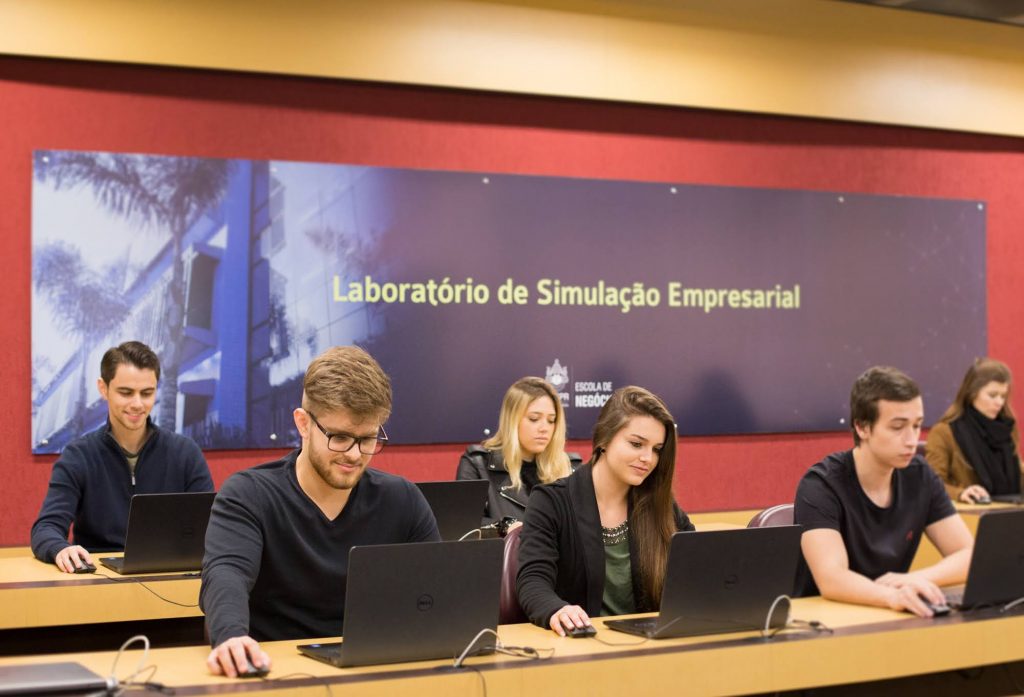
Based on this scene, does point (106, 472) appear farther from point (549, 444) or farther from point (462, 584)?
point (462, 584)

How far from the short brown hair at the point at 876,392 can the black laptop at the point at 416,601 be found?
60.9 inches

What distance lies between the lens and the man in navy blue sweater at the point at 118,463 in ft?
15.3

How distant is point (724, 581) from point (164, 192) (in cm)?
361

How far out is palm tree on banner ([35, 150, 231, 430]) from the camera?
5.45 meters

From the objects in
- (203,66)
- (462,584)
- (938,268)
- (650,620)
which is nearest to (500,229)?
(203,66)

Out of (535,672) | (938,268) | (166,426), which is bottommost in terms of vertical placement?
(535,672)

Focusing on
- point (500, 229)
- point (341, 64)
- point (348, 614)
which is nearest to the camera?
point (348, 614)

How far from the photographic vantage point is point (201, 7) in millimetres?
5566

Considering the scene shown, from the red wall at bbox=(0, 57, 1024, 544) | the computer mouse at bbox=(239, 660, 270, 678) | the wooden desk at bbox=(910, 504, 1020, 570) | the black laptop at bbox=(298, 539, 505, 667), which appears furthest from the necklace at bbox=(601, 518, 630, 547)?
the red wall at bbox=(0, 57, 1024, 544)

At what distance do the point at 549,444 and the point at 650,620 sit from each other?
2239mm

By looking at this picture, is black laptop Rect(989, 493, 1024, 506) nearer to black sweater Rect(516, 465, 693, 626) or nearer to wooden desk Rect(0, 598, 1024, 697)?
wooden desk Rect(0, 598, 1024, 697)

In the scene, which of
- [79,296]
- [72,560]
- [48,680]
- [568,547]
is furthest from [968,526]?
[48,680]

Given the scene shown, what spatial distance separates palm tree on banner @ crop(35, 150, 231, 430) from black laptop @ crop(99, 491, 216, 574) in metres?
1.63

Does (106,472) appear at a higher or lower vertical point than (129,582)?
higher
